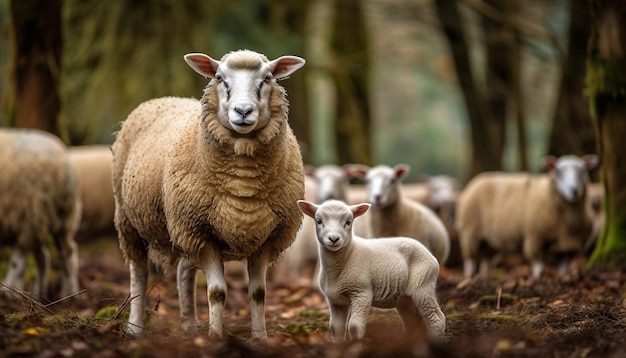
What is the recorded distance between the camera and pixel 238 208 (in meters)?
5.95

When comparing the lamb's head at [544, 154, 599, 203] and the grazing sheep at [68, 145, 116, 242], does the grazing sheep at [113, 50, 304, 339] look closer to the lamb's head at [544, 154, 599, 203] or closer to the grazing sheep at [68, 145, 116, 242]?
the lamb's head at [544, 154, 599, 203]

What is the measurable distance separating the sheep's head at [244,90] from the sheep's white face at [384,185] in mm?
3312

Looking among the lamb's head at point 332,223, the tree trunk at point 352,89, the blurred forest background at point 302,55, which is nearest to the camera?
the lamb's head at point 332,223

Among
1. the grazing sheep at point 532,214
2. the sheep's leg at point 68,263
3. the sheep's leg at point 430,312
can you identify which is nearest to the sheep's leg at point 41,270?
the sheep's leg at point 68,263

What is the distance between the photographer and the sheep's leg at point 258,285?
624 centimetres

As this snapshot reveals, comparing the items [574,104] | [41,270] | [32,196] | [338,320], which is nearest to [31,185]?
[32,196]

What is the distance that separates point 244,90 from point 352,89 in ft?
43.4

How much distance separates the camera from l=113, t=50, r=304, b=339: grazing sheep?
5957 millimetres

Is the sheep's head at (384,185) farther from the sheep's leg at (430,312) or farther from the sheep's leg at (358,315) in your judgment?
the sheep's leg at (358,315)

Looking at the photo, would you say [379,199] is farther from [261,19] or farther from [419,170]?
[419,170]

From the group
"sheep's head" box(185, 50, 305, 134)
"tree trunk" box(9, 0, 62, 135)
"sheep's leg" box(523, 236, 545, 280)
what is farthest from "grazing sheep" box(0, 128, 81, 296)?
"sheep's leg" box(523, 236, 545, 280)

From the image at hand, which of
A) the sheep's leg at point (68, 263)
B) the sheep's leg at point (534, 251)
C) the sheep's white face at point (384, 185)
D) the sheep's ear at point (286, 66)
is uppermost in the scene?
the sheep's ear at point (286, 66)

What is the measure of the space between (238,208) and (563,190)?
6616 millimetres

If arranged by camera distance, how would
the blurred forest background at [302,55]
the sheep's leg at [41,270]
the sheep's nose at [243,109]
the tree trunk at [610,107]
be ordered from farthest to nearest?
the blurred forest background at [302,55]
the sheep's leg at [41,270]
the tree trunk at [610,107]
the sheep's nose at [243,109]
